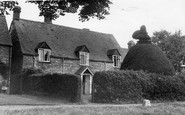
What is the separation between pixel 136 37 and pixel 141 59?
5.18 m

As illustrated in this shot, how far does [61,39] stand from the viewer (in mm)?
37469

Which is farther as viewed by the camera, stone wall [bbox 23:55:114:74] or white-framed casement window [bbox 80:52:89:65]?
white-framed casement window [bbox 80:52:89:65]

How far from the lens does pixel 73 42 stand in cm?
3825

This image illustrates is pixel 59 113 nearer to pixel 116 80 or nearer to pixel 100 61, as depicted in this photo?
pixel 116 80

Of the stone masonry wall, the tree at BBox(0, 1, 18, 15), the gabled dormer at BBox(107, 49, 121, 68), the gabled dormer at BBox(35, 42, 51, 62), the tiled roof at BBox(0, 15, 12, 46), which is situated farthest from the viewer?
the gabled dormer at BBox(107, 49, 121, 68)

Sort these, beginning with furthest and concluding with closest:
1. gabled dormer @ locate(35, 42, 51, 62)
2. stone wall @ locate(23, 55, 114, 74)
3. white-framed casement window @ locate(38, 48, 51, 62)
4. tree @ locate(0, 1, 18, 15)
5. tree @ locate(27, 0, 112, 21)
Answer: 1. white-framed casement window @ locate(38, 48, 51, 62)
2. gabled dormer @ locate(35, 42, 51, 62)
3. stone wall @ locate(23, 55, 114, 74)
4. tree @ locate(27, 0, 112, 21)
5. tree @ locate(0, 1, 18, 15)

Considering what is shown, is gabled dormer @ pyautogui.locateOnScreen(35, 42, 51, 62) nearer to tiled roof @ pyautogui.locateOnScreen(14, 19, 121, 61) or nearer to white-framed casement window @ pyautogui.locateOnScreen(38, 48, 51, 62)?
white-framed casement window @ pyautogui.locateOnScreen(38, 48, 51, 62)

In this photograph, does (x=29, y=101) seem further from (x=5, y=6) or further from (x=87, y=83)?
(x=87, y=83)

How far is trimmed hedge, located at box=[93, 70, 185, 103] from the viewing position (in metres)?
22.0

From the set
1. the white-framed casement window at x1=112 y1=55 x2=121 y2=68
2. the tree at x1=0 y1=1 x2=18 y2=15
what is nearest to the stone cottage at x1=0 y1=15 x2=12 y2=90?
the white-framed casement window at x1=112 y1=55 x2=121 y2=68

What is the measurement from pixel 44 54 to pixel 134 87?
1416cm

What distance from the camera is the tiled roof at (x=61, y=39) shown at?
33.9 m

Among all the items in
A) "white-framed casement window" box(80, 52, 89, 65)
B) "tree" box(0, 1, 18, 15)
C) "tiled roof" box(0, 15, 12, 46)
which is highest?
"tiled roof" box(0, 15, 12, 46)

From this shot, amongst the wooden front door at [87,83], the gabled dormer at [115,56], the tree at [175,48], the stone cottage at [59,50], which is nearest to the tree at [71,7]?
the stone cottage at [59,50]
